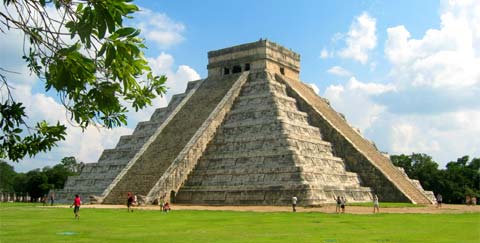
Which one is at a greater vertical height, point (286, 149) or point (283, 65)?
point (283, 65)

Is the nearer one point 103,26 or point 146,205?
point 103,26

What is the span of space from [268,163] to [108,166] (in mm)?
13802

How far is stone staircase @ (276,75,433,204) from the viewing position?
3609 centimetres

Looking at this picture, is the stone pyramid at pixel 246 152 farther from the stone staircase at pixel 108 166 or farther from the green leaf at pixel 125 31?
the green leaf at pixel 125 31

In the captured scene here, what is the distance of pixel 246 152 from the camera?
34906 mm

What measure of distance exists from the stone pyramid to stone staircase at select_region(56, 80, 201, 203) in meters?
0.11

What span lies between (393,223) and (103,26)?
15737mm

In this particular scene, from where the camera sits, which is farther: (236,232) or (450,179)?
(450,179)

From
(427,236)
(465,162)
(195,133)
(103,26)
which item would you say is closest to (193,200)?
(195,133)

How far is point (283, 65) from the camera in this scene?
45.3 metres

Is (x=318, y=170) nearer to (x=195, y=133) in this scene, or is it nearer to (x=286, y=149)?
(x=286, y=149)

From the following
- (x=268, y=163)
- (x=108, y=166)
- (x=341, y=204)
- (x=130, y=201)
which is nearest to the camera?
(x=341, y=204)

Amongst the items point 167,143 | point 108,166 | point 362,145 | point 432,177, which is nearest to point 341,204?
point 362,145

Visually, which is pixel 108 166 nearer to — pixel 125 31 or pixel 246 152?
pixel 246 152
